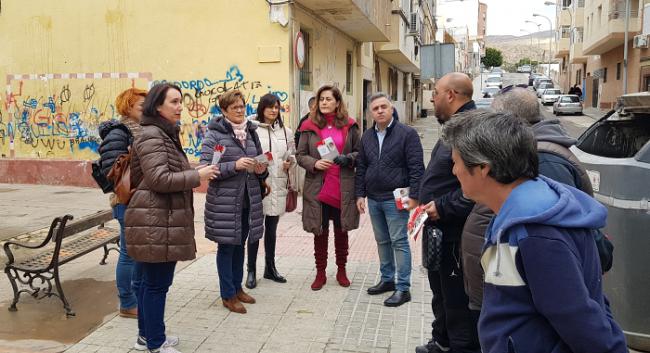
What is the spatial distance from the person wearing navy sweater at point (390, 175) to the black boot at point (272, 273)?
3.57 ft

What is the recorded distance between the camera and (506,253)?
1.53 metres

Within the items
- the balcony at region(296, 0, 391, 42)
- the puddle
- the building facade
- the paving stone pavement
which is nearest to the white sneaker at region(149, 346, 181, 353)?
the paving stone pavement

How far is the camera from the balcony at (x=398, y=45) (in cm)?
1823

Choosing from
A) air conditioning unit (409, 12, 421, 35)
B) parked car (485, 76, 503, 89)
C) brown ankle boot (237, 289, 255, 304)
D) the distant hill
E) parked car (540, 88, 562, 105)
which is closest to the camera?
brown ankle boot (237, 289, 255, 304)

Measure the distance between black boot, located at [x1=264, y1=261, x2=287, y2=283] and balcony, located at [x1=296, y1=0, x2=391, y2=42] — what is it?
5.95m

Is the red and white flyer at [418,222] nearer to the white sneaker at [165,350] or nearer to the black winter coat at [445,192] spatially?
the black winter coat at [445,192]

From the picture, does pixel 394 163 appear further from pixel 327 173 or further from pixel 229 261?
pixel 229 261

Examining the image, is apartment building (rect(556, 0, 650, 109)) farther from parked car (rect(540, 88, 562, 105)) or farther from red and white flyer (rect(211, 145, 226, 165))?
red and white flyer (rect(211, 145, 226, 165))

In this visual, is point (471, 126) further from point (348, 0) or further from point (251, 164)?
point (348, 0)

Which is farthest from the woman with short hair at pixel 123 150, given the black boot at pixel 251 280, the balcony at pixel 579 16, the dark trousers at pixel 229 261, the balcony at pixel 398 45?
the balcony at pixel 579 16

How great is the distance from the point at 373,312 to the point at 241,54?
254 inches

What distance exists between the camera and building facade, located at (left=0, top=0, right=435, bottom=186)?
9570 mm

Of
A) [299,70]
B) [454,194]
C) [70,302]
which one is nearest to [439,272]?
[454,194]

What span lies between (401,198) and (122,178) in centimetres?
202
